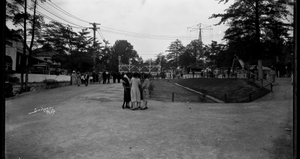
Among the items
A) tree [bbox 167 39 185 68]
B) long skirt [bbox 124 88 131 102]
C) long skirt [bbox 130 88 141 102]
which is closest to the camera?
long skirt [bbox 130 88 141 102]

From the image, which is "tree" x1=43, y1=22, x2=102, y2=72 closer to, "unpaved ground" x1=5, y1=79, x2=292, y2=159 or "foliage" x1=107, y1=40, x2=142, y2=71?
"unpaved ground" x1=5, y1=79, x2=292, y2=159

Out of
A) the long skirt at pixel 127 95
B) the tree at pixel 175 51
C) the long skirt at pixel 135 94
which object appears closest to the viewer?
the long skirt at pixel 135 94

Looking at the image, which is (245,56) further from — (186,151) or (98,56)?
(98,56)

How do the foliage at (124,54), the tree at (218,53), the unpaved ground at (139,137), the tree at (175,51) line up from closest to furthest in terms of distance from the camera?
the unpaved ground at (139,137), the tree at (218,53), the foliage at (124,54), the tree at (175,51)

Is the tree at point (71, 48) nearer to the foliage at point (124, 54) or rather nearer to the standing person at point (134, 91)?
the standing person at point (134, 91)

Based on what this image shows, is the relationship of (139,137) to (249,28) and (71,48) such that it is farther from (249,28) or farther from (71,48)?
(71,48)

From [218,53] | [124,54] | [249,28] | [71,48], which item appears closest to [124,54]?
[124,54]

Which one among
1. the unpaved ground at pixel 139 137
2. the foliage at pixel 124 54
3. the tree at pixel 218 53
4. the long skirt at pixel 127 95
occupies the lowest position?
the unpaved ground at pixel 139 137

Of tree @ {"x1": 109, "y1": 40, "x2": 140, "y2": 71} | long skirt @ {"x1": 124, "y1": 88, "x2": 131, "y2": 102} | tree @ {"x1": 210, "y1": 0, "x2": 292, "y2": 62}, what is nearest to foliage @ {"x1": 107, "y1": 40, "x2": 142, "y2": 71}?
tree @ {"x1": 109, "y1": 40, "x2": 140, "y2": 71}

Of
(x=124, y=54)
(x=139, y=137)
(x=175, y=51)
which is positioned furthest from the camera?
(x=175, y=51)

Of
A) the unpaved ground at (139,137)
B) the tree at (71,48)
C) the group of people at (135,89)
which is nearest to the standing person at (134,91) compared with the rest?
the group of people at (135,89)

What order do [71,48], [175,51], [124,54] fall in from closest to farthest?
1. [71,48]
2. [124,54]
3. [175,51]

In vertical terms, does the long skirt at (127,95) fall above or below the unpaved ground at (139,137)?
above

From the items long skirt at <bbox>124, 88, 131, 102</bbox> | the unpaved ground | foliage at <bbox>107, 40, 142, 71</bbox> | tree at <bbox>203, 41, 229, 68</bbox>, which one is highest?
foliage at <bbox>107, 40, 142, 71</bbox>
